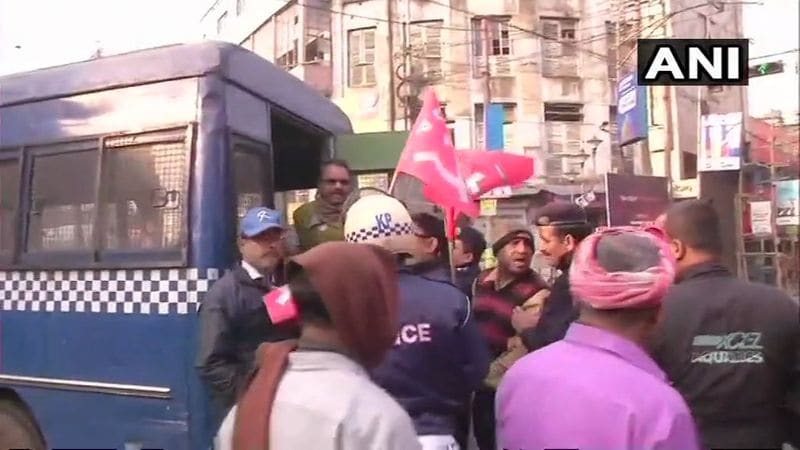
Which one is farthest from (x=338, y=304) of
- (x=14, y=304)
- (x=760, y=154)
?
(x=760, y=154)

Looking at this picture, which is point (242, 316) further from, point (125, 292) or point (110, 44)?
point (110, 44)

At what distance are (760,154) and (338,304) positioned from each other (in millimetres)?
4624

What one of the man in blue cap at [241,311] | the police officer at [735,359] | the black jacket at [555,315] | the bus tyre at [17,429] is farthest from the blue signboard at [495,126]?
the police officer at [735,359]

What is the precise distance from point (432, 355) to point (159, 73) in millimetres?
1780

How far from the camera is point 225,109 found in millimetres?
3658

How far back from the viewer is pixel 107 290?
3.71 metres

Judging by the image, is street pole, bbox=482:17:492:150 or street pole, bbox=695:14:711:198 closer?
street pole, bbox=695:14:711:198

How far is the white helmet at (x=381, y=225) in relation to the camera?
2.61 m

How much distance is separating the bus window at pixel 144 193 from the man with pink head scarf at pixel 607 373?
2.22 metres

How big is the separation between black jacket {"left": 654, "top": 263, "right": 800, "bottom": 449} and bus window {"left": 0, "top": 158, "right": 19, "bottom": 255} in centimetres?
284

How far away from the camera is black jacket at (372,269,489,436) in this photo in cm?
258

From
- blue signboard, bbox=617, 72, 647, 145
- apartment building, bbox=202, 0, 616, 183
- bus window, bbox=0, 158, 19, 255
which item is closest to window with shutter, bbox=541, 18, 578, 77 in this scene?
apartment building, bbox=202, 0, 616, 183

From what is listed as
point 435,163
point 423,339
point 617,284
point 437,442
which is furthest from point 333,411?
point 435,163

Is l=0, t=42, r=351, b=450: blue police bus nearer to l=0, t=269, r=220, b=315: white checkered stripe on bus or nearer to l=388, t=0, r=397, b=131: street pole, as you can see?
l=0, t=269, r=220, b=315: white checkered stripe on bus
